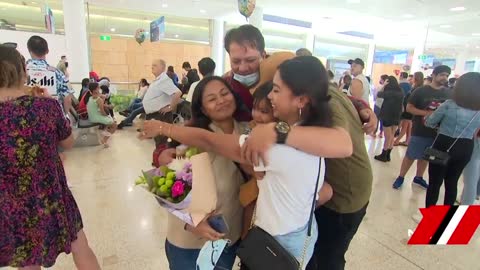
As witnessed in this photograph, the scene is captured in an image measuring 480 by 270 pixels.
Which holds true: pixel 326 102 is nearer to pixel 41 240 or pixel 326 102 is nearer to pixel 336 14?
pixel 41 240

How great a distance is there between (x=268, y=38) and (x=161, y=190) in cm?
1383

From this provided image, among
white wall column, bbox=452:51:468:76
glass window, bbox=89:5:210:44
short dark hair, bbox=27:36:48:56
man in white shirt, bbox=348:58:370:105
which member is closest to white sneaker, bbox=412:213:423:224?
man in white shirt, bbox=348:58:370:105

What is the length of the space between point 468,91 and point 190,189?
8.16 feet

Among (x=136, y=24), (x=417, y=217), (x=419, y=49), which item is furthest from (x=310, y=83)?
(x=419, y=49)

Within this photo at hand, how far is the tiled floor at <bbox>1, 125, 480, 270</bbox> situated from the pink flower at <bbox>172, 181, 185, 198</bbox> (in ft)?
4.61

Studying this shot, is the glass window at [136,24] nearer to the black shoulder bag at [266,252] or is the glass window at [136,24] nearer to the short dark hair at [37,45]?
the short dark hair at [37,45]

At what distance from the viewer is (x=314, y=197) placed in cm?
97

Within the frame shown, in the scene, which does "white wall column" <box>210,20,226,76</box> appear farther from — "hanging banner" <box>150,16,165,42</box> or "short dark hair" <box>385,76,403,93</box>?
"short dark hair" <box>385,76,403,93</box>

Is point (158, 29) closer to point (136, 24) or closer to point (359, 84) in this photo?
point (136, 24)

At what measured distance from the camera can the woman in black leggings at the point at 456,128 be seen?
7.97ft

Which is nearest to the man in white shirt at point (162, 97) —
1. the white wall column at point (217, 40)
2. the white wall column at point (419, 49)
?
the white wall column at point (217, 40)

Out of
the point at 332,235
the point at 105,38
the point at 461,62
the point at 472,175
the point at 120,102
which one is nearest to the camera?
the point at 332,235

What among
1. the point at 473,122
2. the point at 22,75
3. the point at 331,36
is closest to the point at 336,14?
the point at 331,36

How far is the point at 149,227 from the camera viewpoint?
2.66m
